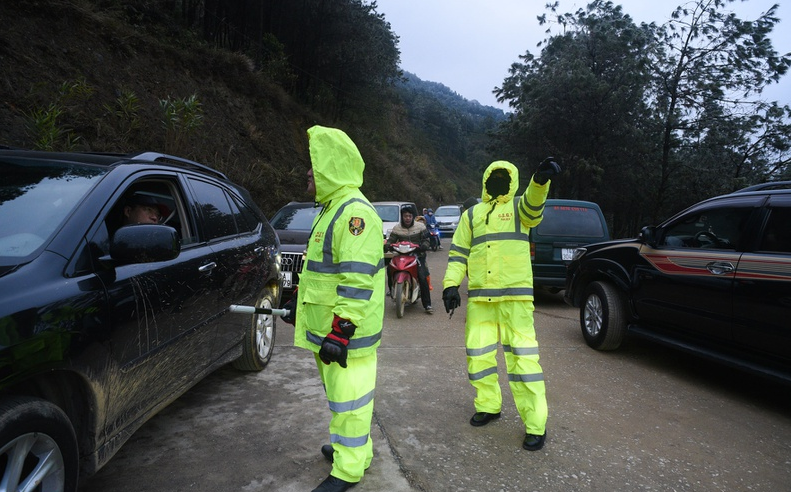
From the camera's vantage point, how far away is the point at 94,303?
2.16 meters

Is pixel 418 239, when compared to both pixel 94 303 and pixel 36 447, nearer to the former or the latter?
pixel 94 303

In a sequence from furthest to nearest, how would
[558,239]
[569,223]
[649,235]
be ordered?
1. [569,223]
2. [558,239]
3. [649,235]

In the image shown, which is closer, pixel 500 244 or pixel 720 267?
pixel 500 244

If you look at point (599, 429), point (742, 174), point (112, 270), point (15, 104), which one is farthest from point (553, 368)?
point (742, 174)

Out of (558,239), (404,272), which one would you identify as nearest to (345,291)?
(404,272)

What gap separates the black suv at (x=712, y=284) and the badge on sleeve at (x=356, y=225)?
129 inches

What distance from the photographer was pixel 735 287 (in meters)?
4.14

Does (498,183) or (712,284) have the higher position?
(498,183)

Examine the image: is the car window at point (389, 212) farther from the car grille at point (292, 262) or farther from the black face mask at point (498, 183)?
the black face mask at point (498, 183)

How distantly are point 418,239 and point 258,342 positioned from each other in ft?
12.6

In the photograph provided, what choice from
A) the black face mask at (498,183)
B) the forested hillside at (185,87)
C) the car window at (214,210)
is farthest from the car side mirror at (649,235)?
the forested hillside at (185,87)

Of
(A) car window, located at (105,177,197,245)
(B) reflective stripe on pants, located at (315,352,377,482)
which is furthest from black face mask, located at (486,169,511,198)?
(A) car window, located at (105,177,197,245)

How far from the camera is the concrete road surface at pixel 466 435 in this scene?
113 inches

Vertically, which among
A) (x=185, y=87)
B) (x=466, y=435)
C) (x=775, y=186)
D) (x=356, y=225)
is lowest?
(x=466, y=435)
